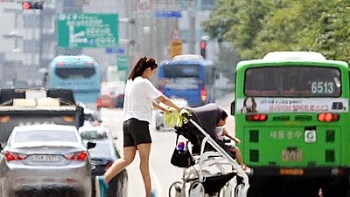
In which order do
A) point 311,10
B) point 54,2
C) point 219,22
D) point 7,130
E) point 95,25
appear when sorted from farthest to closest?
point 54,2 → point 219,22 → point 95,25 → point 311,10 → point 7,130

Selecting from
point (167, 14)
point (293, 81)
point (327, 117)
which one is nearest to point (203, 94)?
point (167, 14)

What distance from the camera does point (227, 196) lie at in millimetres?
15664

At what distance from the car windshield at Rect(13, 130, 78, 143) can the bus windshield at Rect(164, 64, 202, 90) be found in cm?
3869

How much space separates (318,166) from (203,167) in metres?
3.39

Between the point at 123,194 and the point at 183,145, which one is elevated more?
the point at 183,145

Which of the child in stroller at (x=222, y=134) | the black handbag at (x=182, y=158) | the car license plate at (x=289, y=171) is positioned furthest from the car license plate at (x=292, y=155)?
the black handbag at (x=182, y=158)

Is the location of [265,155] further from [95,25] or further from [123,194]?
[95,25]

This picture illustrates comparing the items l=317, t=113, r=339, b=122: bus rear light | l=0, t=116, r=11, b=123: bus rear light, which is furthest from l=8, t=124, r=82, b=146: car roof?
l=0, t=116, r=11, b=123: bus rear light

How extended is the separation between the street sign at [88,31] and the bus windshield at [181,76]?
46.4ft

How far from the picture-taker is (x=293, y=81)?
60.5 ft

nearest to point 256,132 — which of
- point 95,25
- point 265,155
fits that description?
point 265,155

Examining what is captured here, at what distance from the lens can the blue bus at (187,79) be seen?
183ft

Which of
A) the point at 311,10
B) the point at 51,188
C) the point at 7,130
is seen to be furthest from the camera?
the point at 311,10

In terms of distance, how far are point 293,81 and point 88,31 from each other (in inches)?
2096
